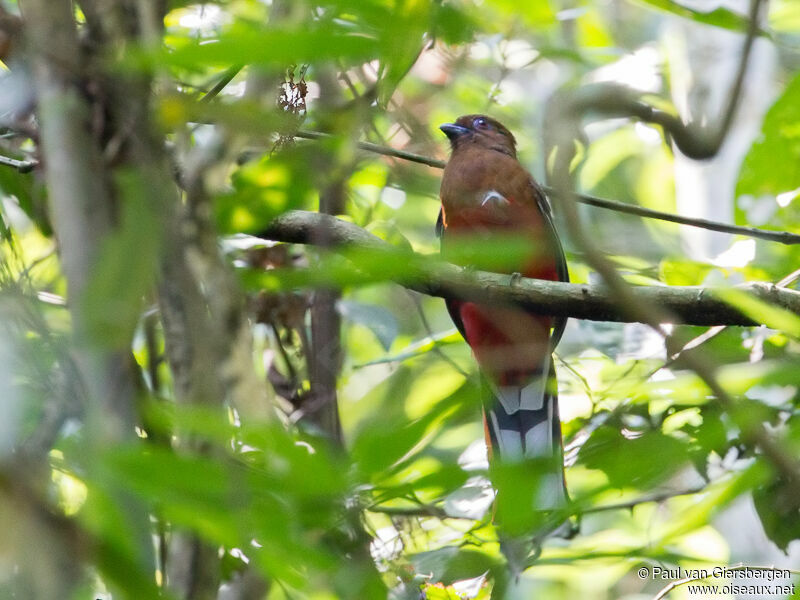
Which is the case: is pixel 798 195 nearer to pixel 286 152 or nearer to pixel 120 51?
pixel 286 152

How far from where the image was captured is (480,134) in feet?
13.8

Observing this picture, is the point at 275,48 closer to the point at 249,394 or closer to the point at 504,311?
the point at 249,394

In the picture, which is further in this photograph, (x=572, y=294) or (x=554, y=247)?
(x=554, y=247)

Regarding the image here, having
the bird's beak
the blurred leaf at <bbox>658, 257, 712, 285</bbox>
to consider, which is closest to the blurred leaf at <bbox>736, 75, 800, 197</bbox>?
the blurred leaf at <bbox>658, 257, 712, 285</bbox>

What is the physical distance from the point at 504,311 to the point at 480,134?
154 centimetres

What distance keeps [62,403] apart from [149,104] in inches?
20.4

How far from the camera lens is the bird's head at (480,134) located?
4.17 metres

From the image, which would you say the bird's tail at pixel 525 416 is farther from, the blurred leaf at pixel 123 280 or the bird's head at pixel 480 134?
the blurred leaf at pixel 123 280

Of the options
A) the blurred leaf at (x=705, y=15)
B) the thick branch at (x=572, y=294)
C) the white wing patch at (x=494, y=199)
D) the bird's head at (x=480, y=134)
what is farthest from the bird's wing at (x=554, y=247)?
the blurred leaf at (x=705, y=15)

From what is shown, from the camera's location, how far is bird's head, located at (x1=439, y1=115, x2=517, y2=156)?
417 centimetres

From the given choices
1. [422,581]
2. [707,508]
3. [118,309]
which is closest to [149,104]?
[118,309]

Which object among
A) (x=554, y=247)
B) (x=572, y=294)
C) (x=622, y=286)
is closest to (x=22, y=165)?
(x=572, y=294)

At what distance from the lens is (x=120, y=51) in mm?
1214

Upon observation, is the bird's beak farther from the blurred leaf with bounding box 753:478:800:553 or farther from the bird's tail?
the blurred leaf with bounding box 753:478:800:553
